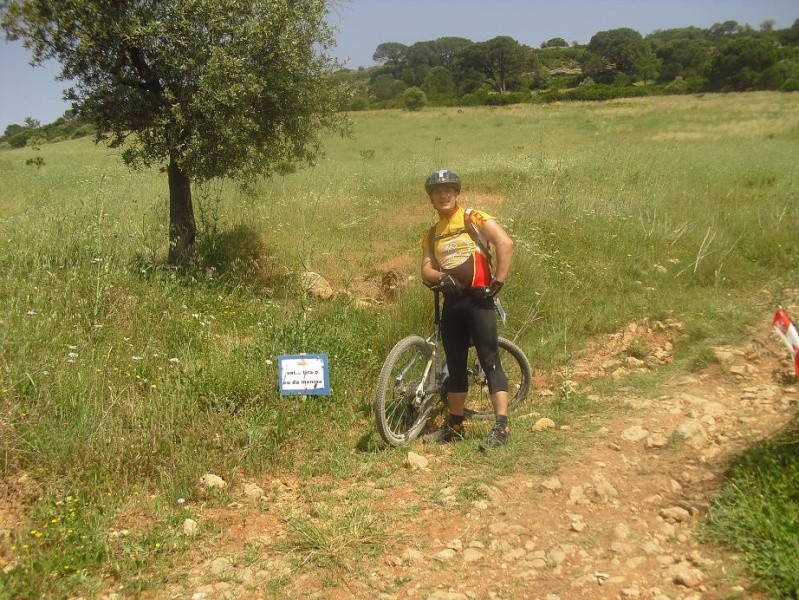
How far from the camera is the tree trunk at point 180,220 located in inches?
279

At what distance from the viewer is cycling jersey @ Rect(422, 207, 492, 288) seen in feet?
14.4

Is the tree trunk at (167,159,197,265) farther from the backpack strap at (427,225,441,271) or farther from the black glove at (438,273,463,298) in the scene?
the black glove at (438,273,463,298)

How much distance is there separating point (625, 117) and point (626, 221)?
24308mm

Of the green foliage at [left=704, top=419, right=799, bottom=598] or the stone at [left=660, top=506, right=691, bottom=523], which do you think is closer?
the green foliage at [left=704, top=419, right=799, bottom=598]

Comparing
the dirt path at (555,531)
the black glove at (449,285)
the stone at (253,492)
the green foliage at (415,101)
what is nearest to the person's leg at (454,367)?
the black glove at (449,285)

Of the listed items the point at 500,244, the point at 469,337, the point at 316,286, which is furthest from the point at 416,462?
the point at 316,286

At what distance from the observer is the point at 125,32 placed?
6.06 meters

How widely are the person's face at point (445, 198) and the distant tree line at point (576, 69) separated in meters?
18.3

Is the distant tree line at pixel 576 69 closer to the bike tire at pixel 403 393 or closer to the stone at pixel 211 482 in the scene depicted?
the bike tire at pixel 403 393

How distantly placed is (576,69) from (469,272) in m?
62.1

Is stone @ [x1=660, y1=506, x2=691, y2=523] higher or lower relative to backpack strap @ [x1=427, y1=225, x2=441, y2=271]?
lower

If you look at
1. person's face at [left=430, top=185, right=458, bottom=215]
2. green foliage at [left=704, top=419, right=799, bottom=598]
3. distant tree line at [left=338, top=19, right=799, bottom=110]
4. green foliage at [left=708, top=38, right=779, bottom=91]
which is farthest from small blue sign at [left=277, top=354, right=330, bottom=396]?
green foliage at [left=708, top=38, right=779, bottom=91]

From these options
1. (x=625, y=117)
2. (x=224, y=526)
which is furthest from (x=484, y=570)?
(x=625, y=117)

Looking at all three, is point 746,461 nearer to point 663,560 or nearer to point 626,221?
point 663,560
